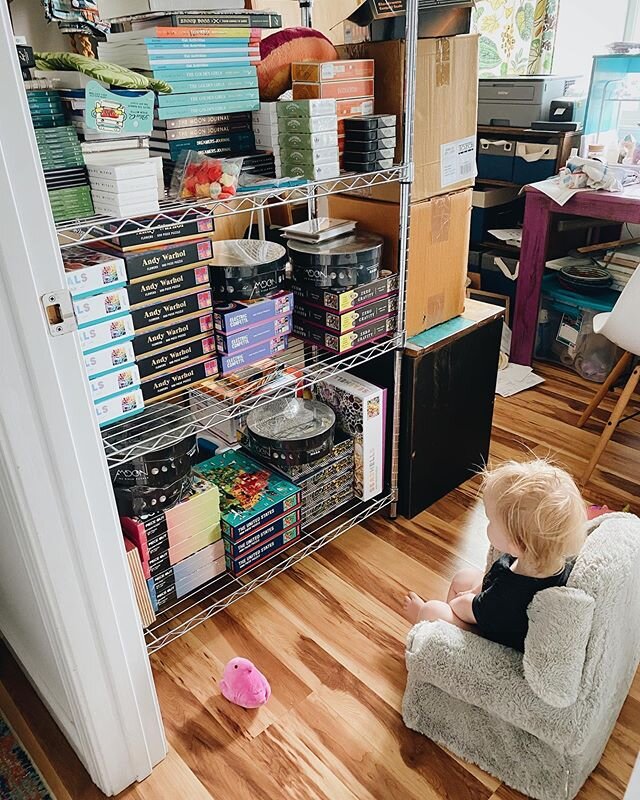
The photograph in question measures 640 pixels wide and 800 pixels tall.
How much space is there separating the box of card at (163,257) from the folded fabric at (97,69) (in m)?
0.28

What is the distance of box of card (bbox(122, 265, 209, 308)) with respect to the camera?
4.09ft

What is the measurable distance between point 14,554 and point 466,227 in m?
1.43

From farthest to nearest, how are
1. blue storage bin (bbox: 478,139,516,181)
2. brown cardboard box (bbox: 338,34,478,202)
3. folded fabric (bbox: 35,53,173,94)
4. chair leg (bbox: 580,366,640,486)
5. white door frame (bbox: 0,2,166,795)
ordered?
blue storage bin (bbox: 478,139,516,181)
chair leg (bbox: 580,366,640,486)
brown cardboard box (bbox: 338,34,478,202)
folded fabric (bbox: 35,53,173,94)
white door frame (bbox: 0,2,166,795)

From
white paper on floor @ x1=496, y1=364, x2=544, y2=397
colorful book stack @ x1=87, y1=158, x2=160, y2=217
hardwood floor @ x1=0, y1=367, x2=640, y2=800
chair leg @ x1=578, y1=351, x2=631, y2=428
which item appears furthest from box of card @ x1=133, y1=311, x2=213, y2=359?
white paper on floor @ x1=496, y1=364, x2=544, y2=397

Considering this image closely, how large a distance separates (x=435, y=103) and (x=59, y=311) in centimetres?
113

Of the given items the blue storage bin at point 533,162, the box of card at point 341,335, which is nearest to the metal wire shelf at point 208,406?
the box of card at point 341,335

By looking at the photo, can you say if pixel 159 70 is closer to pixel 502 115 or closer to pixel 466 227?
pixel 466 227

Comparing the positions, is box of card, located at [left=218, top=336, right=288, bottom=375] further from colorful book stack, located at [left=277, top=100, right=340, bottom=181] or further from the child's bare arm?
the child's bare arm

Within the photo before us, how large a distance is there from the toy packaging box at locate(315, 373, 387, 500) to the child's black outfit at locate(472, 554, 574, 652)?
0.61m

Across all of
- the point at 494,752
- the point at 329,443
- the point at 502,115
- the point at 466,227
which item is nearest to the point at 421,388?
the point at 329,443

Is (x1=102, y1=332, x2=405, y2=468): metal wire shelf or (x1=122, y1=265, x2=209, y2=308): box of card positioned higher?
(x1=122, y1=265, x2=209, y2=308): box of card

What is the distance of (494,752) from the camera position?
1294mm

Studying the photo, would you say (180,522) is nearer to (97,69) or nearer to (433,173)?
(97,69)

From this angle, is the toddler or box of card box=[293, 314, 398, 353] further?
box of card box=[293, 314, 398, 353]
